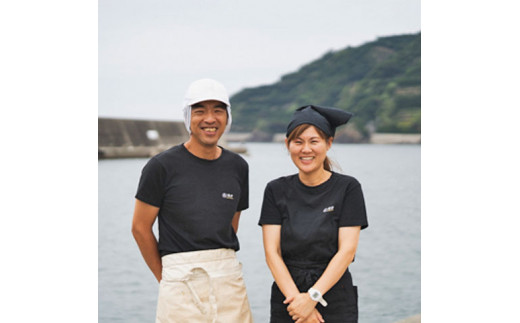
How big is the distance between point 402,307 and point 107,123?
2643 cm

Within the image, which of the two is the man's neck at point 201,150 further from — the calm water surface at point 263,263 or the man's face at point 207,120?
the calm water surface at point 263,263

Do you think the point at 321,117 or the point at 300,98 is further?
the point at 300,98

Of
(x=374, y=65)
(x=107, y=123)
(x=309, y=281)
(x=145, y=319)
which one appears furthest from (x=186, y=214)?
(x=374, y=65)

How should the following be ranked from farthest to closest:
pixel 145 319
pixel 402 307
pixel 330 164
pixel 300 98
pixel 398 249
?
pixel 300 98 < pixel 398 249 < pixel 402 307 < pixel 145 319 < pixel 330 164

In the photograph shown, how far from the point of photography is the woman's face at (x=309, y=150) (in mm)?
2250

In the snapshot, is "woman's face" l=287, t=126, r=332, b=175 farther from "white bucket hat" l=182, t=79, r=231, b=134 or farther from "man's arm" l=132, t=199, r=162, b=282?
"man's arm" l=132, t=199, r=162, b=282

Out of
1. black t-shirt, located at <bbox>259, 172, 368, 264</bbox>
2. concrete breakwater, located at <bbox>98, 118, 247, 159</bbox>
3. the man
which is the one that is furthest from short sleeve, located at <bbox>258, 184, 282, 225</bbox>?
concrete breakwater, located at <bbox>98, 118, 247, 159</bbox>

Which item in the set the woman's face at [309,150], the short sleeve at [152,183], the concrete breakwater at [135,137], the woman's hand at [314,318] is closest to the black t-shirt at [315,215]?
the woman's face at [309,150]

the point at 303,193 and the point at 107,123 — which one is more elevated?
the point at 107,123

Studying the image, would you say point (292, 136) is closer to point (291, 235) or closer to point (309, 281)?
point (291, 235)

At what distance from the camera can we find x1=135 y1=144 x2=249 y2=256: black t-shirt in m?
2.27

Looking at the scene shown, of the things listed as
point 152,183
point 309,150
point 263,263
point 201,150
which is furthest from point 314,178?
point 263,263

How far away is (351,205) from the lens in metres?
2.27

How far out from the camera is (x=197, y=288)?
2.30 metres
